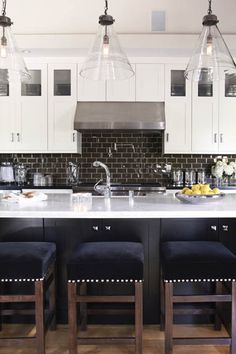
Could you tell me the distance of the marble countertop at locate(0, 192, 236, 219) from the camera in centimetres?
210

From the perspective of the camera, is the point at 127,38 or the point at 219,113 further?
the point at 219,113

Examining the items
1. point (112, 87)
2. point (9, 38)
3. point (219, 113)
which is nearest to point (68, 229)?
point (9, 38)

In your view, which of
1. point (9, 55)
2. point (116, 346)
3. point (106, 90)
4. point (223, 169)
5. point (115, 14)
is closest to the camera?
point (116, 346)

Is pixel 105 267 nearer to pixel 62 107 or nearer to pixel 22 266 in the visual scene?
pixel 22 266

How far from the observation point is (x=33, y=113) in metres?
4.68

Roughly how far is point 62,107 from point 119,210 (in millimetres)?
2849

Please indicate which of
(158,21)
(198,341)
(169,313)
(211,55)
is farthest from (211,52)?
(158,21)

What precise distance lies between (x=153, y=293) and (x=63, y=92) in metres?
3.11

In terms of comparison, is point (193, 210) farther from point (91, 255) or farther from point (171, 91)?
point (171, 91)

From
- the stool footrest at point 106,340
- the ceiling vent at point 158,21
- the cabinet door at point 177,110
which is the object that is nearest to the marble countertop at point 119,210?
the stool footrest at point 106,340

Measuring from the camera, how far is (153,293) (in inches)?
99.7

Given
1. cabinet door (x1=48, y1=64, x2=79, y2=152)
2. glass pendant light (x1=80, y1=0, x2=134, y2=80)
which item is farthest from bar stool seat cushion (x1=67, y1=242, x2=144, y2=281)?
cabinet door (x1=48, y1=64, x2=79, y2=152)

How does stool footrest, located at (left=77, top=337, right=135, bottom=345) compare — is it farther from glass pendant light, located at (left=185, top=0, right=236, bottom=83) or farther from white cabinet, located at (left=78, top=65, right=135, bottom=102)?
white cabinet, located at (left=78, top=65, right=135, bottom=102)

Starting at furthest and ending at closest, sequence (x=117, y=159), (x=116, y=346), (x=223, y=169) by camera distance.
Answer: (x=117, y=159) < (x=223, y=169) < (x=116, y=346)
